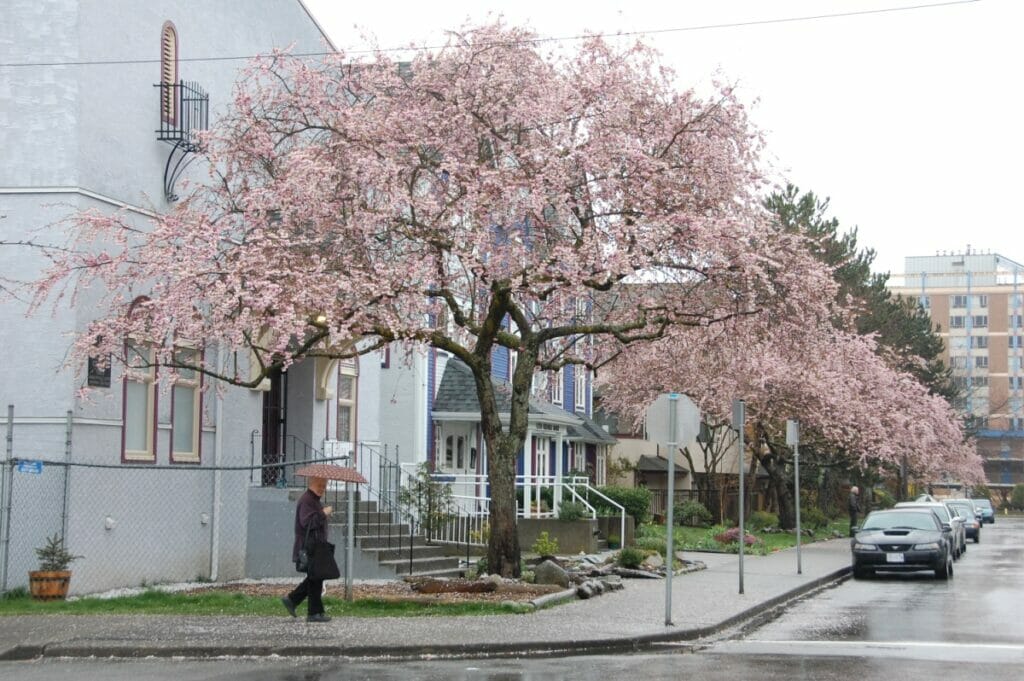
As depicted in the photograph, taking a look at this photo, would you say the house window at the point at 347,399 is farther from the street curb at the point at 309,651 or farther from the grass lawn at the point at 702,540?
the street curb at the point at 309,651

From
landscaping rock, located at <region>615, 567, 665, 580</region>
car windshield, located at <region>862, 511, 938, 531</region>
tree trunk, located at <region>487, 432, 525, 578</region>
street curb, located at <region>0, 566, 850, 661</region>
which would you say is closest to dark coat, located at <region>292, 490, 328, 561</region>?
street curb, located at <region>0, 566, 850, 661</region>

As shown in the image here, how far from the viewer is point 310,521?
15.0 m

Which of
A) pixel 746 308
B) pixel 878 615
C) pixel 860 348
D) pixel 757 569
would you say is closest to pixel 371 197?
pixel 746 308

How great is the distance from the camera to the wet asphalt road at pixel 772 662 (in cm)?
1173

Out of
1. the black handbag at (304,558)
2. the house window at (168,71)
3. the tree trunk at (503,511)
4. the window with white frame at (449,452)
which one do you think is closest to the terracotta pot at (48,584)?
the black handbag at (304,558)

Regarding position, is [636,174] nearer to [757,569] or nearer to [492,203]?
[492,203]

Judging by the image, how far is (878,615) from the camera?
18.5 meters

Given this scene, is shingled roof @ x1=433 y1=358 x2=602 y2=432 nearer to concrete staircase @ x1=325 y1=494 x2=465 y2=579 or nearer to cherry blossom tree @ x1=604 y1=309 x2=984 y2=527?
cherry blossom tree @ x1=604 y1=309 x2=984 y2=527

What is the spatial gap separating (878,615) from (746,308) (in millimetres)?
4686

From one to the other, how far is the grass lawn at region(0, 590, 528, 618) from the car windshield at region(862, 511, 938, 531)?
13185mm

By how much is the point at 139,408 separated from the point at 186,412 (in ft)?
4.03

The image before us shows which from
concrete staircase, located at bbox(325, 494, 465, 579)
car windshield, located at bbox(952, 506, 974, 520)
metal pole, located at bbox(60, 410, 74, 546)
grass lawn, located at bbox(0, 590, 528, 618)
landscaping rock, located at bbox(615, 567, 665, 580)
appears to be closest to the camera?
grass lawn, located at bbox(0, 590, 528, 618)

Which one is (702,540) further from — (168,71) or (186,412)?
(168,71)

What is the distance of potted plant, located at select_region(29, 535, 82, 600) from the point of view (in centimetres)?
1645
